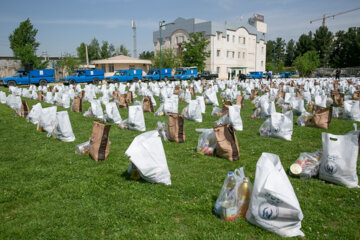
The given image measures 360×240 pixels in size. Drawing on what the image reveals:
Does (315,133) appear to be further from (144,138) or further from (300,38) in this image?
(300,38)

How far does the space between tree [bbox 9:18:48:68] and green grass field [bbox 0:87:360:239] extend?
30.0 metres

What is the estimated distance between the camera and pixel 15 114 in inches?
354

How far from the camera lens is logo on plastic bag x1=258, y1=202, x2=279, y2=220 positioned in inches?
95.5

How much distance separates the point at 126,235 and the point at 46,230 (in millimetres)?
870

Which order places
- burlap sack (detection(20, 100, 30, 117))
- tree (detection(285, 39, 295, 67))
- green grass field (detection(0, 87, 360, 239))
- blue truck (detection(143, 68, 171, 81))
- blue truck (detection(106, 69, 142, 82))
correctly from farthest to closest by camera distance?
tree (detection(285, 39, 295, 67)) < blue truck (detection(143, 68, 171, 81)) < blue truck (detection(106, 69, 142, 82)) < burlap sack (detection(20, 100, 30, 117)) < green grass field (detection(0, 87, 360, 239))

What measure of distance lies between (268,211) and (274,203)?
0.38ft

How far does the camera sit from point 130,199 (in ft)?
10.4

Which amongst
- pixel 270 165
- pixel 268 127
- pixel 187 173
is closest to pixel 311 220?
pixel 270 165

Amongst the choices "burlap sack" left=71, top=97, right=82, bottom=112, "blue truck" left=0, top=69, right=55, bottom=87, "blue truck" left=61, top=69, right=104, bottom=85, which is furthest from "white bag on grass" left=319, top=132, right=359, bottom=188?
"blue truck" left=0, top=69, right=55, bottom=87

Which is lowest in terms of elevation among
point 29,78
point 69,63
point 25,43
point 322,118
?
point 322,118

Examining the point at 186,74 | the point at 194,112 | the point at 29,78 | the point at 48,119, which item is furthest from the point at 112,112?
the point at 186,74

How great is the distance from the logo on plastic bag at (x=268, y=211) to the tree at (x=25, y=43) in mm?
33823

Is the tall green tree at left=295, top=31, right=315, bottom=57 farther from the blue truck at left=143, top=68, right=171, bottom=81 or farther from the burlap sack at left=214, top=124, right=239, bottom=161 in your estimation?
the burlap sack at left=214, top=124, right=239, bottom=161

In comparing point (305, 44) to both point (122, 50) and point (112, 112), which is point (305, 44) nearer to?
point (122, 50)
